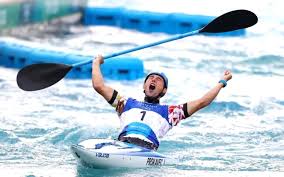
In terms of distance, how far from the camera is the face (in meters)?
5.89

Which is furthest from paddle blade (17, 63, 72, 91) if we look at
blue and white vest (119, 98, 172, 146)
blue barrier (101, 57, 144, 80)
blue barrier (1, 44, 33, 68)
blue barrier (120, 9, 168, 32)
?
blue barrier (120, 9, 168, 32)

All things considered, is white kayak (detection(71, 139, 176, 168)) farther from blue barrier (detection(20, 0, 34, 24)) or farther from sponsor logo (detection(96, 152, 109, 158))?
blue barrier (detection(20, 0, 34, 24))

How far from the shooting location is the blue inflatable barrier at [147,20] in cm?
1310

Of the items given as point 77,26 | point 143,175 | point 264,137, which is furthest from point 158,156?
point 77,26

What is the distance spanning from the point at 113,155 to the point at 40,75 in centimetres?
123

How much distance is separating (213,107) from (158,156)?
290 cm

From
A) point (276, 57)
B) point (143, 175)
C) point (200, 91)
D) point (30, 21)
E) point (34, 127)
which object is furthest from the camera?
point (30, 21)

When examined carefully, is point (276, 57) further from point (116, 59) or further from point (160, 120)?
point (160, 120)

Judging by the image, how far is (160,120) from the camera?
593 centimetres

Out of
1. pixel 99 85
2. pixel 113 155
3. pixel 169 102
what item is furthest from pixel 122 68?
pixel 113 155

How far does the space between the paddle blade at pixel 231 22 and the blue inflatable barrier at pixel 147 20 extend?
6.42 m

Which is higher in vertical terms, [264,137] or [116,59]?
[116,59]

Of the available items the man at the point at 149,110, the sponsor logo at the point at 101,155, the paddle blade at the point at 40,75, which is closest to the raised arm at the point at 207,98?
the man at the point at 149,110

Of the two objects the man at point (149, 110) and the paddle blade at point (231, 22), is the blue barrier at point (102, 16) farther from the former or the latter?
the man at point (149, 110)
